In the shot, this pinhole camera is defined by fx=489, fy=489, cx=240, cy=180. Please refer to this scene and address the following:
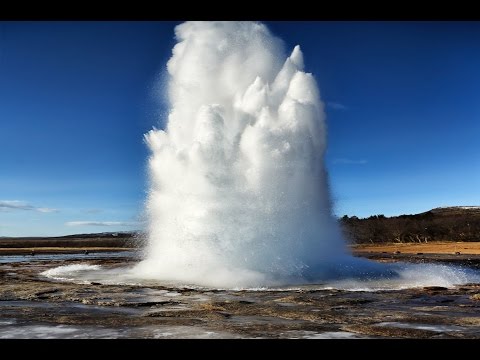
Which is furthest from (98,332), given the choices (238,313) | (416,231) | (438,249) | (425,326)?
(416,231)

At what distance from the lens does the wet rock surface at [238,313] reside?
7.86 meters

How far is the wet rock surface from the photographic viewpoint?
7.86m

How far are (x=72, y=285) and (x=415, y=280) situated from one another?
36.7 ft

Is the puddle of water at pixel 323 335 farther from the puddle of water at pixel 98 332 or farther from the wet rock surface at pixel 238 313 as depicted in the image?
the puddle of water at pixel 98 332

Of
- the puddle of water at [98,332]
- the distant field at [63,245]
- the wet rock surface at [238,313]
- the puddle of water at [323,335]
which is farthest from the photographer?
the distant field at [63,245]

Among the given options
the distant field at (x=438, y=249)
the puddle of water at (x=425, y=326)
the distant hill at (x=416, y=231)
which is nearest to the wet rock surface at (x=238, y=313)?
the puddle of water at (x=425, y=326)

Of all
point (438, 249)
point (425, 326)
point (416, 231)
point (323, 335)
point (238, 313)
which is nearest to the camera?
point (323, 335)

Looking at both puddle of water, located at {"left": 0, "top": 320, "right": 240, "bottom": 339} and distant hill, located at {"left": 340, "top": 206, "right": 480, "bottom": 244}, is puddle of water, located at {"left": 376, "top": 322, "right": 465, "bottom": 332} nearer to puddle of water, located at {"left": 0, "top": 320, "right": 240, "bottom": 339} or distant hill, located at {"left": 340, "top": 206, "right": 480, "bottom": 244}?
puddle of water, located at {"left": 0, "top": 320, "right": 240, "bottom": 339}

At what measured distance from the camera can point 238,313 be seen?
9.85m

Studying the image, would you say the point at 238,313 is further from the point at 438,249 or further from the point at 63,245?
the point at 63,245

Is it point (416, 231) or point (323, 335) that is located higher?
point (416, 231)

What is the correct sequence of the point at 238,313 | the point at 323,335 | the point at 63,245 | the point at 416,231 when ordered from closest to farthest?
1. the point at 323,335
2. the point at 238,313
3. the point at 416,231
4. the point at 63,245

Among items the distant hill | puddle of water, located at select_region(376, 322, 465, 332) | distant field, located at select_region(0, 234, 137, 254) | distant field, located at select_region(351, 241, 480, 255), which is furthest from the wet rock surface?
the distant hill
